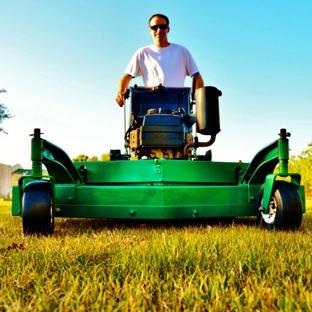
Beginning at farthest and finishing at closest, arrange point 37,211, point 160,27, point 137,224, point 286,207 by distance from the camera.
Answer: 1. point 160,27
2. point 137,224
3. point 286,207
4. point 37,211

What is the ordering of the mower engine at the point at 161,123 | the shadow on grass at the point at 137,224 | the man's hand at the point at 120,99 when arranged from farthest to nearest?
the man's hand at the point at 120,99, the mower engine at the point at 161,123, the shadow on grass at the point at 137,224

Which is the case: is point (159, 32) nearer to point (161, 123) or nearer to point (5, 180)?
point (161, 123)

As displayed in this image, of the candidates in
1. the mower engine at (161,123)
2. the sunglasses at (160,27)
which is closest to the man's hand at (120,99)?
the mower engine at (161,123)

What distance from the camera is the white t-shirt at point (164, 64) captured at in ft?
15.5

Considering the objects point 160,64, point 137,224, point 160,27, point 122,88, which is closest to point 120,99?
point 122,88

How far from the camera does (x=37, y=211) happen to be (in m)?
2.95

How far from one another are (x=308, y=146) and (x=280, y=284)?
20.7m

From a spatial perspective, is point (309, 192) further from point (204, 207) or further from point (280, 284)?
point (280, 284)

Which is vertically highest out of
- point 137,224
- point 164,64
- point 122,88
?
point 164,64

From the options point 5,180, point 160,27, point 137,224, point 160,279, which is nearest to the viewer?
point 160,279

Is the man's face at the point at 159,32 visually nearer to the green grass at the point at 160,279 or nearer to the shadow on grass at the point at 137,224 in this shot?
the shadow on grass at the point at 137,224

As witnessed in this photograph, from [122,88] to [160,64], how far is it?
0.52 meters

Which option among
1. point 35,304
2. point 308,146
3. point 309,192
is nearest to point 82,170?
point 35,304

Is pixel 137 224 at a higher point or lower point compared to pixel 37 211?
lower
